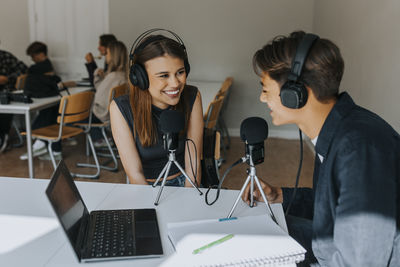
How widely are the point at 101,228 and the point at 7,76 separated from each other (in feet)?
14.4

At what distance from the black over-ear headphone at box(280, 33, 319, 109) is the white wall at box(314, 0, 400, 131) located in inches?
58.2

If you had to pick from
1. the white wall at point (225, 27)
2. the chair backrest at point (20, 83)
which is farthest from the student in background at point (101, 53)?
the chair backrest at point (20, 83)

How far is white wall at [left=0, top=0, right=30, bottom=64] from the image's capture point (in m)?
5.42

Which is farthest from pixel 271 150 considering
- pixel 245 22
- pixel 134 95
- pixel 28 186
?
pixel 28 186

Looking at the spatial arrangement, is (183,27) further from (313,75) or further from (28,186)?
(313,75)

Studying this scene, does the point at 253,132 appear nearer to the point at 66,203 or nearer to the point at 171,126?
the point at 171,126

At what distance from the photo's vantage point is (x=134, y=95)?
1920 mm

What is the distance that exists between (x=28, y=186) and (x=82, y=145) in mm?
3265

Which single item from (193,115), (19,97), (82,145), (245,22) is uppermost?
(245,22)

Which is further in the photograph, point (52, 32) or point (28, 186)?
point (52, 32)

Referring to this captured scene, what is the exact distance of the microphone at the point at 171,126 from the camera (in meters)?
1.47

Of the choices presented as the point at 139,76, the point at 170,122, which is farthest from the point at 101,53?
the point at 170,122

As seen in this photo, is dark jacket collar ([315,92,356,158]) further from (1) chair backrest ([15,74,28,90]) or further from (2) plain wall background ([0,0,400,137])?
(1) chair backrest ([15,74,28,90])

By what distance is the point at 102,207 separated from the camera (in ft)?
4.79
